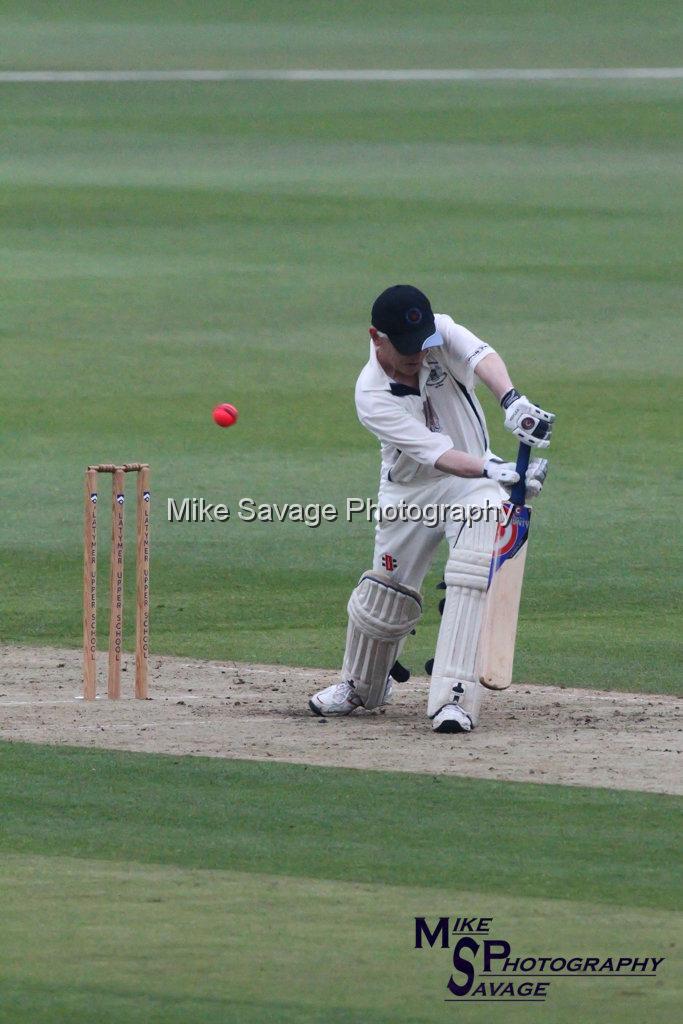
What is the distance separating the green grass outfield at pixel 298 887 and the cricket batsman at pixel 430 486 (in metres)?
1.10

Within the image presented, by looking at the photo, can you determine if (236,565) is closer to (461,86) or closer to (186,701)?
(186,701)

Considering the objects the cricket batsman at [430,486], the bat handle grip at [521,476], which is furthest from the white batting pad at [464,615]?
the bat handle grip at [521,476]

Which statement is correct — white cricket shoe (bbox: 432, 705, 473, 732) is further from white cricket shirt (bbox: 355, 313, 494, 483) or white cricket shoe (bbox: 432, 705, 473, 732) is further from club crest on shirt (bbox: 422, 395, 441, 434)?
club crest on shirt (bbox: 422, 395, 441, 434)

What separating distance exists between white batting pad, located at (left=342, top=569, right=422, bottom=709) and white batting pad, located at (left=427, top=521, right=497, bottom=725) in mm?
279

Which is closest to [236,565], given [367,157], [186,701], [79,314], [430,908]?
[186,701]

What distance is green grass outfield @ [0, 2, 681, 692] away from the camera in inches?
421

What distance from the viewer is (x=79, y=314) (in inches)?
733

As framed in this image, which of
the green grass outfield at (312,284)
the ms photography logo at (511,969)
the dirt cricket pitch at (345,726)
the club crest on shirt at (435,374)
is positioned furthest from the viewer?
the green grass outfield at (312,284)

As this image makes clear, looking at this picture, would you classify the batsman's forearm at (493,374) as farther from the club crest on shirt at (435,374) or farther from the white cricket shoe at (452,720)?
the white cricket shoe at (452,720)

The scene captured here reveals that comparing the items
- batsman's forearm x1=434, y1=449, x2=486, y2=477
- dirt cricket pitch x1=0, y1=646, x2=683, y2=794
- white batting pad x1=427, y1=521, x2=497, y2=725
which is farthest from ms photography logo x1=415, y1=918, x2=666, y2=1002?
batsman's forearm x1=434, y1=449, x2=486, y2=477

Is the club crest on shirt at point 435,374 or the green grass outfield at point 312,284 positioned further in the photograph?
the green grass outfield at point 312,284

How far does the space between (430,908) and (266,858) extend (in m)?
0.65

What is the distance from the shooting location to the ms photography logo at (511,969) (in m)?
4.85

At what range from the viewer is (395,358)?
7.85 meters
